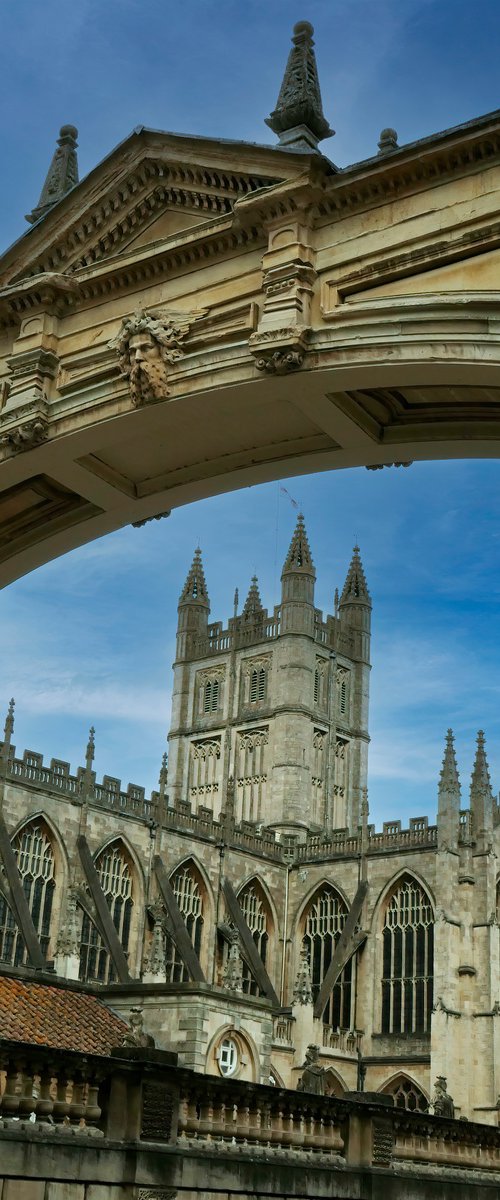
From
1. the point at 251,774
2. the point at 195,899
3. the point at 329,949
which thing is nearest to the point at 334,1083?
the point at 329,949

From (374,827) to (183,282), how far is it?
3615 cm

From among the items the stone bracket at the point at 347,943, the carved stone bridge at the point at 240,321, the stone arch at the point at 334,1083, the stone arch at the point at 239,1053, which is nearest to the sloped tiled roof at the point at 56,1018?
the stone arch at the point at 239,1053

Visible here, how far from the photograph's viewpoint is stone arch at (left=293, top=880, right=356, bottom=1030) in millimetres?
40188

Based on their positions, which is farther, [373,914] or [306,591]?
[306,591]

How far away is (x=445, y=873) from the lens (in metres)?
38.3

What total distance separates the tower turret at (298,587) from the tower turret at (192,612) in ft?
17.7

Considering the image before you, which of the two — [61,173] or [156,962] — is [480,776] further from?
[61,173]

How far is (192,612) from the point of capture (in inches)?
2335

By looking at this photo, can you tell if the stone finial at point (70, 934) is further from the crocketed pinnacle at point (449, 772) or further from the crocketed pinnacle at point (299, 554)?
the crocketed pinnacle at point (299, 554)

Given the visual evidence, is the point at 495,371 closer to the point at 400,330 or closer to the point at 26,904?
the point at 400,330

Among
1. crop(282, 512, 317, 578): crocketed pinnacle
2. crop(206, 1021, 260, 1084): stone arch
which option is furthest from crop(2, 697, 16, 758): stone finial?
crop(282, 512, 317, 578): crocketed pinnacle

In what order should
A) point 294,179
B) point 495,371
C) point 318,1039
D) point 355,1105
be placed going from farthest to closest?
point 318,1039, point 355,1105, point 294,179, point 495,371

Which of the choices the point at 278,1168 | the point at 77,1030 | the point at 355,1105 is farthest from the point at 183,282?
the point at 77,1030

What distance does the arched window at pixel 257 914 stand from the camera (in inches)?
1651
